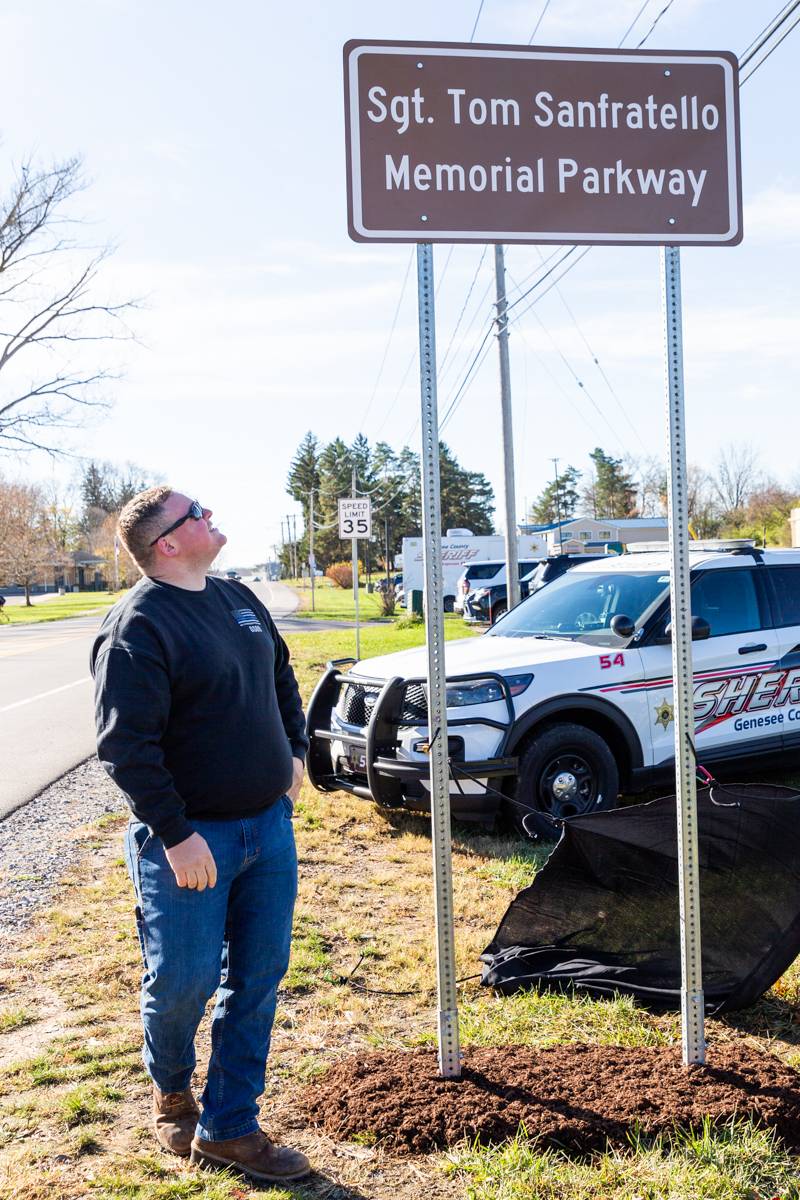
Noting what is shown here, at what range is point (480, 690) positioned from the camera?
6.55 m

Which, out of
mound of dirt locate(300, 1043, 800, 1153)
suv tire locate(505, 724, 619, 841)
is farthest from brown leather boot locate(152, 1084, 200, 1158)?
suv tire locate(505, 724, 619, 841)

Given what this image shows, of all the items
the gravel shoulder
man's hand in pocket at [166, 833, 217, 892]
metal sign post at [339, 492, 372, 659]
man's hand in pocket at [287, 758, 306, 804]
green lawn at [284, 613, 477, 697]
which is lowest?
the gravel shoulder

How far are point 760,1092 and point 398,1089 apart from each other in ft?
3.66

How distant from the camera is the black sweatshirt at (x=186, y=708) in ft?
9.25

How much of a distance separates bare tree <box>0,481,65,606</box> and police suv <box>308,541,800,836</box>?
56.2 meters

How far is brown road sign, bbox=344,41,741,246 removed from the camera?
334 cm

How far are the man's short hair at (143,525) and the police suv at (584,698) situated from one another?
11.4 feet

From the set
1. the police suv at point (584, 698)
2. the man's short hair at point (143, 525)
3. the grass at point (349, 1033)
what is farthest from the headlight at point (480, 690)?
the man's short hair at point (143, 525)

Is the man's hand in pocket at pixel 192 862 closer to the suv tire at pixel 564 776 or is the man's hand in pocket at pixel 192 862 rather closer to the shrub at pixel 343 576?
the suv tire at pixel 564 776

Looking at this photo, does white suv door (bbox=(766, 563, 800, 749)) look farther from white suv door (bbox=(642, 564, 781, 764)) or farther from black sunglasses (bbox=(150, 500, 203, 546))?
black sunglasses (bbox=(150, 500, 203, 546))

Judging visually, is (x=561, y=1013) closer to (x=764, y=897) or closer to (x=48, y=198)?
(x=764, y=897)

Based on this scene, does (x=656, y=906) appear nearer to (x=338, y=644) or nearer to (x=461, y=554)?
(x=338, y=644)

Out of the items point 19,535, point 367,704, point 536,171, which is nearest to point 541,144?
point 536,171

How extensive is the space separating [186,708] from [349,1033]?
1822 millimetres
